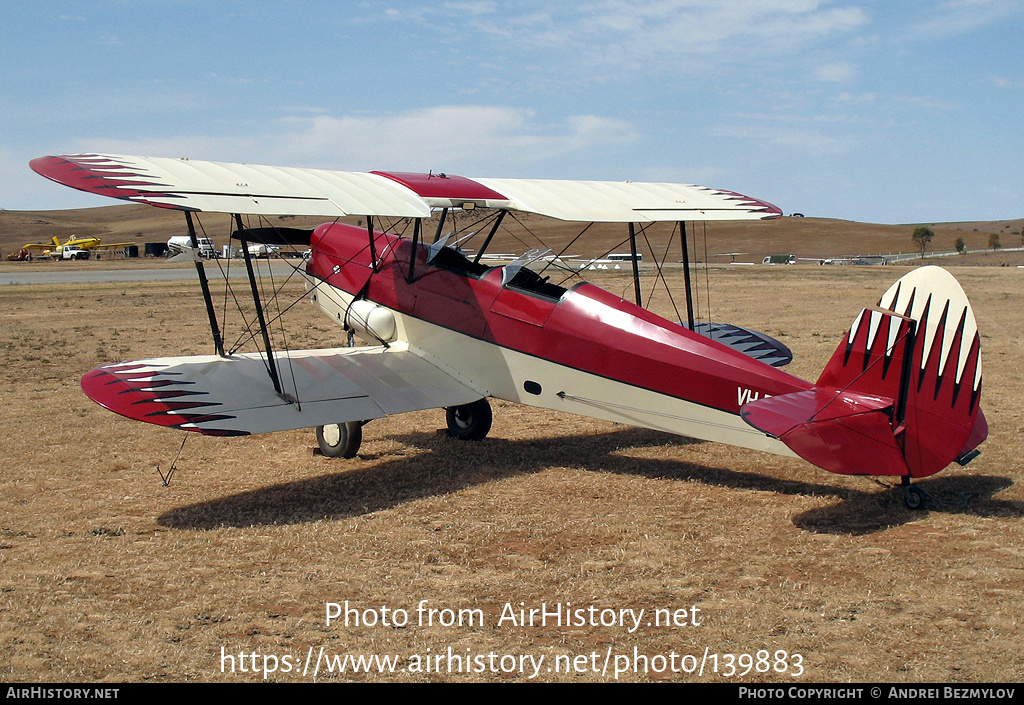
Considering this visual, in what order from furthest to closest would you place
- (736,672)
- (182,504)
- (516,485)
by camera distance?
(516,485) → (182,504) → (736,672)

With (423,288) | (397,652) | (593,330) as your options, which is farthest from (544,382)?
(397,652)

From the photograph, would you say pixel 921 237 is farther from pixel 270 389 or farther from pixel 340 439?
pixel 270 389

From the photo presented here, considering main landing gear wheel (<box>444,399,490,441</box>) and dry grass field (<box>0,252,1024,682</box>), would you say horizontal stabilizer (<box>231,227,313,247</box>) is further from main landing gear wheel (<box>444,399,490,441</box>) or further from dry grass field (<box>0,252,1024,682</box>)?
main landing gear wheel (<box>444,399,490,441</box>)

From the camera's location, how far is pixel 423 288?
912cm

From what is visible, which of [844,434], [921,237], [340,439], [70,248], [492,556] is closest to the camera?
[492,556]

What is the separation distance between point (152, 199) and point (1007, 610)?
602 cm

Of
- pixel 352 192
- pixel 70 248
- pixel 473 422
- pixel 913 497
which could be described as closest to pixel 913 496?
pixel 913 497

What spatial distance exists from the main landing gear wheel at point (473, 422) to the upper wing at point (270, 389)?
0.76 meters

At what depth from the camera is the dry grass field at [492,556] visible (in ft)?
14.1

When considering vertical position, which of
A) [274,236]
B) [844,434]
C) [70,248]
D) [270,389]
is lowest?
[844,434]

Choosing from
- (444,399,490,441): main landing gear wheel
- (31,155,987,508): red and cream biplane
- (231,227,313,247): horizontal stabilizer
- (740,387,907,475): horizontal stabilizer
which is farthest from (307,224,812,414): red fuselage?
(444,399,490,441): main landing gear wheel

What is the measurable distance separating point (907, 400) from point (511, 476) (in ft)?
11.4

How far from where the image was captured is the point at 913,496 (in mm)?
6348

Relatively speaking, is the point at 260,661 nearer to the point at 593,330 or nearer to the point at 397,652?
the point at 397,652
